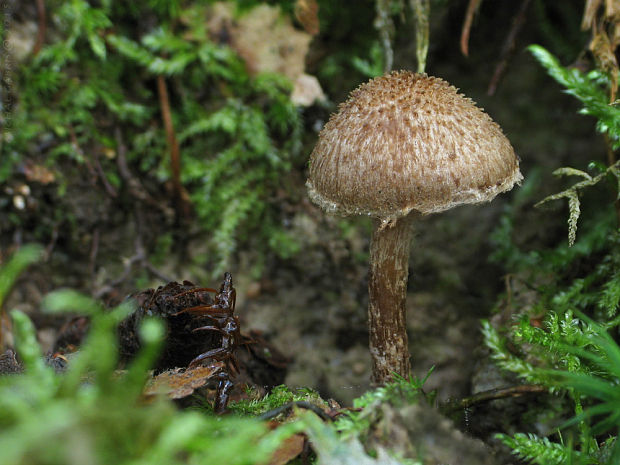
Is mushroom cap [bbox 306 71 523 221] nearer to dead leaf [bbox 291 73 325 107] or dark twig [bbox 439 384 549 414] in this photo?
dark twig [bbox 439 384 549 414]

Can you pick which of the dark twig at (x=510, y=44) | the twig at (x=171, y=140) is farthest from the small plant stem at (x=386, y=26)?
the twig at (x=171, y=140)

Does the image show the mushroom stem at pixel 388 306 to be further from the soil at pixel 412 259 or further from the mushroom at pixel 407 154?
the soil at pixel 412 259

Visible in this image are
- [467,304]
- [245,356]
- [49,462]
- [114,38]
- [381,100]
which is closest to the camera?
[49,462]

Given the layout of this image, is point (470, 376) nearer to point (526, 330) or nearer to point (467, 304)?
point (467, 304)

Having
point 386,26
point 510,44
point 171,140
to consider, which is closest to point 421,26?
point 386,26

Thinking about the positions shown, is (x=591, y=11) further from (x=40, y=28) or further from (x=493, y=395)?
(x=40, y=28)

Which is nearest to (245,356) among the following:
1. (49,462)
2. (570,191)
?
(49,462)

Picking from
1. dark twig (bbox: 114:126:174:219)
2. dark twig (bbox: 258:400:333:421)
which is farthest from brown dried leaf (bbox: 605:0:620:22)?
dark twig (bbox: 114:126:174:219)
